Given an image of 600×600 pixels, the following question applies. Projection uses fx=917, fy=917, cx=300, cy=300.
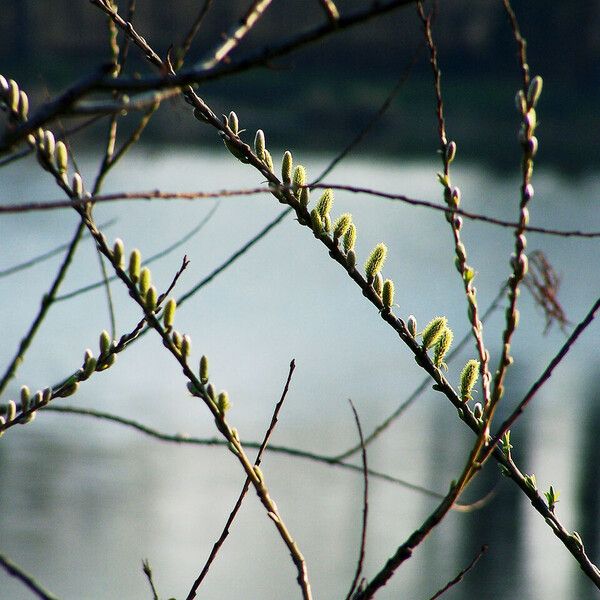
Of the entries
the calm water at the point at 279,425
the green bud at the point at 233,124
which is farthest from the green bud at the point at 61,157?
the calm water at the point at 279,425

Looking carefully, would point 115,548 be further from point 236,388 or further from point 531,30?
point 531,30

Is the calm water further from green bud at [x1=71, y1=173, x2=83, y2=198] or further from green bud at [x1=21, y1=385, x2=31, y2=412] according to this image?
green bud at [x1=71, y1=173, x2=83, y2=198]

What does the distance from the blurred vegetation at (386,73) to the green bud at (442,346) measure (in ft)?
34.2

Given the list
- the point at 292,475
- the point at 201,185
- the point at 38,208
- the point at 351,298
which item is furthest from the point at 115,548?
the point at 38,208

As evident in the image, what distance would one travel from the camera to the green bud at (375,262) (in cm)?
52

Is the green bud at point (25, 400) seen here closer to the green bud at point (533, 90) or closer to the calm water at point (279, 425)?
the green bud at point (533, 90)

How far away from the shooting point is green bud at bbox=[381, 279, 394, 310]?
507mm

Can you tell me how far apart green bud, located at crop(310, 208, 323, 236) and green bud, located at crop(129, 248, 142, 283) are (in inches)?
4.5

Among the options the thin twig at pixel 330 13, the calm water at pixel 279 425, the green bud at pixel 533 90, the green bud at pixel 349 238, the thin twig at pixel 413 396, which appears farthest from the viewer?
the calm water at pixel 279 425

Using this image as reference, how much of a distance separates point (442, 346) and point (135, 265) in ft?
0.59

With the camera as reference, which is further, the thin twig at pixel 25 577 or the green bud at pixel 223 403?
the green bud at pixel 223 403

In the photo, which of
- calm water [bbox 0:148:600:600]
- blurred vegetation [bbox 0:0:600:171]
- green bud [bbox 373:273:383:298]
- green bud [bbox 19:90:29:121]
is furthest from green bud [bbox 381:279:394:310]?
blurred vegetation [bbox 0:0:600:171]

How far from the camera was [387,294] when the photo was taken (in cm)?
51

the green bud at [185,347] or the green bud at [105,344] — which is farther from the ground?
the green bud at [105,344]
